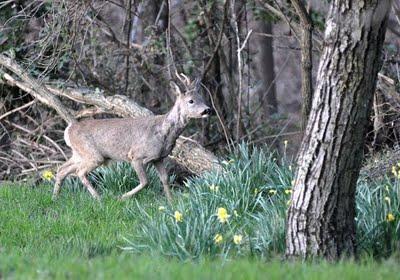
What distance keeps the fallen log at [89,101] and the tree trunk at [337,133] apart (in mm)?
5422

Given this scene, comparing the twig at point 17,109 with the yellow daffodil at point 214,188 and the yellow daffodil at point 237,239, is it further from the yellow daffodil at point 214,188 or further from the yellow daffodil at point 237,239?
the yellow daffodil at point 237,239

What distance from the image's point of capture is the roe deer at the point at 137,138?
38.8ft

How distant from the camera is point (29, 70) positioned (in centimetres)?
1391

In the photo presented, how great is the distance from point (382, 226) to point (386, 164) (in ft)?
11.1

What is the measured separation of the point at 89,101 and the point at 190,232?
21.4 ft

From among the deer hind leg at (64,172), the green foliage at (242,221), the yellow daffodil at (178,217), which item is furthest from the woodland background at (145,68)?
the yellow daffodil at (178,217)

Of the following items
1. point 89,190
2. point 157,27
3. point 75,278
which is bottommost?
point 89,190

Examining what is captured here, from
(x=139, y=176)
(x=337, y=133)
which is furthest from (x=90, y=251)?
(x=139, y=176)

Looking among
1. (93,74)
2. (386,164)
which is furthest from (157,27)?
(386,164)

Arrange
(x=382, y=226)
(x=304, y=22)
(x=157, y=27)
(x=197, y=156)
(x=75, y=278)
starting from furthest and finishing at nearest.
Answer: (x=157, y=27) < (x=197, y=156) < (x=304, y=22) < (x=382, y=226) < (x=75, y=278)

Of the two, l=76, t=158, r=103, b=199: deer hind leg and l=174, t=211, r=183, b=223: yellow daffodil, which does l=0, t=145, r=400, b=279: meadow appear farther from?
l=76, t=158, r=103, b=199: deer hind leg

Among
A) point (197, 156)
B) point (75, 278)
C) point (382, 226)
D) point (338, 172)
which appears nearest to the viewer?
point (75, 278)

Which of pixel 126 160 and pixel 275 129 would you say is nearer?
pixel 126 160

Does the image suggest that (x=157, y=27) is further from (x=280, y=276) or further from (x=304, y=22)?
(x=280, y=276)
